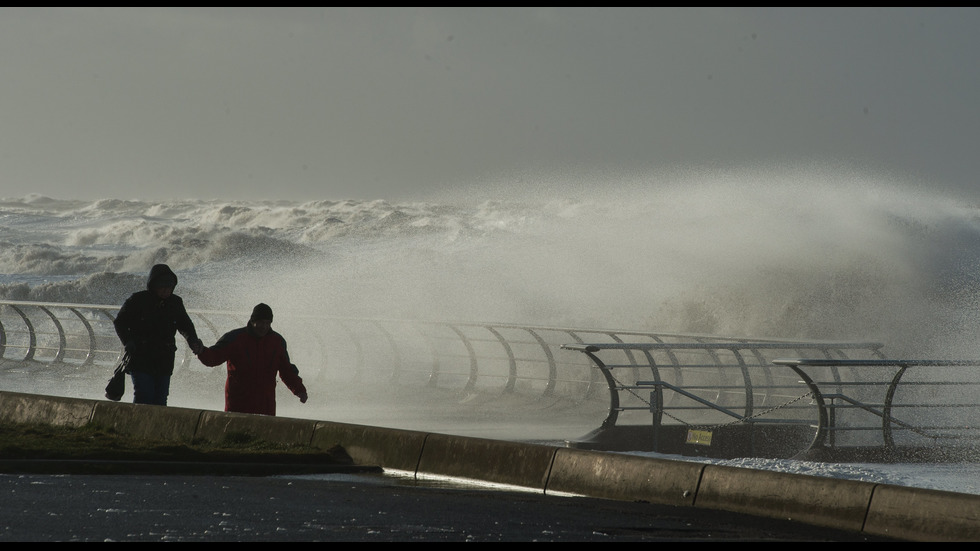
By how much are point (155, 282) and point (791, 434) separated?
6.89 m

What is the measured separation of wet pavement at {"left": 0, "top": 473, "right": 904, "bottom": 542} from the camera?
263 inches

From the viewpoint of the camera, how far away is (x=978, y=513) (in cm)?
666

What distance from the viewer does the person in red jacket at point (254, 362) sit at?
34.2 ft

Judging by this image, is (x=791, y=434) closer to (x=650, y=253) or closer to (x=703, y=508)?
(x=703, y=508)

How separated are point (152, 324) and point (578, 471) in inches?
154

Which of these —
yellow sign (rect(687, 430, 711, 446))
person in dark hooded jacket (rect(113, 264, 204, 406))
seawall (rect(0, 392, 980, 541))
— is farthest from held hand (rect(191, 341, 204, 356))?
yellow sign (rect(687, 430, 711, 446))

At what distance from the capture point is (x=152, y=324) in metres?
10.8

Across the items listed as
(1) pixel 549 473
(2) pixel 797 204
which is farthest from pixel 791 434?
(2) pixel 797 204

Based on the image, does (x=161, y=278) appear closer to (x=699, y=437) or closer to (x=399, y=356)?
(x=699, y=437)

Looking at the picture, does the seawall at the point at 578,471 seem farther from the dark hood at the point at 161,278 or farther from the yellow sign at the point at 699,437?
the yellow sign at the point at 699,437

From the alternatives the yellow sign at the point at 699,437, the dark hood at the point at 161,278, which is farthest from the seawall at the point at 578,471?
the yellow sign at the point at 699,437

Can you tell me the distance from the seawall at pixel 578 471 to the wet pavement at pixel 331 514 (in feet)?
0.48

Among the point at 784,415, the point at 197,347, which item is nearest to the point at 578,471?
the point at 197,347

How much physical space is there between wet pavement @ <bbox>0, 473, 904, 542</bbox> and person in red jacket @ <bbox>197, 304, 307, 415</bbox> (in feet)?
5.10
